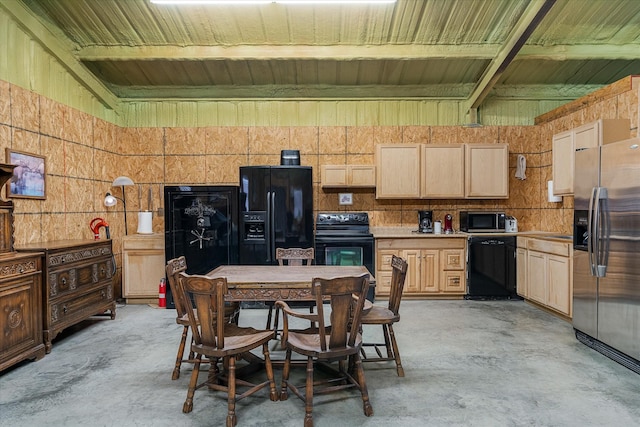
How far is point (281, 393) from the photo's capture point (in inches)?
102

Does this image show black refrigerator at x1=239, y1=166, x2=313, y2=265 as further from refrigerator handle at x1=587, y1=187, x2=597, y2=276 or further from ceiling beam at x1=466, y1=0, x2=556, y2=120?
refrigerator handle at x1=587, y1=187, x2=597, y2=276

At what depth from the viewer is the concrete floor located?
2385mm

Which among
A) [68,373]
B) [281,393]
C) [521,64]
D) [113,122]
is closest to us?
[281,393]

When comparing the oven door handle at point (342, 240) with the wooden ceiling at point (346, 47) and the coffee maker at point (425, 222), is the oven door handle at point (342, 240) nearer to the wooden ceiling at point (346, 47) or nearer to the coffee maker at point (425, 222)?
the coffee maker at point (425, 222)

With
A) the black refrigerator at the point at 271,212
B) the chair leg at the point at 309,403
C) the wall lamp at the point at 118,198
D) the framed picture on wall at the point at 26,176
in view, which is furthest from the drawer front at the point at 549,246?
the framed picture on wall at the point at 26,176

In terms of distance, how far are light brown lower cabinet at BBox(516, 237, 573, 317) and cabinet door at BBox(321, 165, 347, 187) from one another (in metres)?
2.76

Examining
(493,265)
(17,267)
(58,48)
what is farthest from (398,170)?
(58,48)

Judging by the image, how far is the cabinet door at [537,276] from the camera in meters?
4.71

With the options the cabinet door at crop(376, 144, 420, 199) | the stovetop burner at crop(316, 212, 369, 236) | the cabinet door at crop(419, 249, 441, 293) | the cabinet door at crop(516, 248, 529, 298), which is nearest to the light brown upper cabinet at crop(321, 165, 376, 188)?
the cabinet door at crop(376, 144, 420, 199)

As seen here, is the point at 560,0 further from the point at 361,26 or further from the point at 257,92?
the point at 257,92

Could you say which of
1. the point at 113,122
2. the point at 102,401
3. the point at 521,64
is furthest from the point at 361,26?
the point at 102,401

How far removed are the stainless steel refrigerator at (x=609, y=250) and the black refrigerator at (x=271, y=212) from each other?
3.20 metres

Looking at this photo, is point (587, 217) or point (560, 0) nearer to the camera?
point (587, 217)

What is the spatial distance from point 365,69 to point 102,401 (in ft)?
16.7
